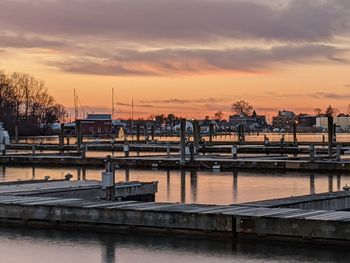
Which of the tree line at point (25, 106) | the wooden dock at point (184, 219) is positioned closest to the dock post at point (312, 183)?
the wooden dock at point (184, 219)

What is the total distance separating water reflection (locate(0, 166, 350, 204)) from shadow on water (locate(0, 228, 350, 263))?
979 centimetres

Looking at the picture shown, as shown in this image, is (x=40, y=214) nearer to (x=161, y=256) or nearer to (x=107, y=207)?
(x=107, y=207)

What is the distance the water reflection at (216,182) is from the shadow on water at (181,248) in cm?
979

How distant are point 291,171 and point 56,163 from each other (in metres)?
14.5

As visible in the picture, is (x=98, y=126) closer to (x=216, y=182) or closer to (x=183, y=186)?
(x=216, y=182)

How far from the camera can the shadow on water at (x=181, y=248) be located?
49.7 feet

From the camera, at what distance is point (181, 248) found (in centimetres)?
1605

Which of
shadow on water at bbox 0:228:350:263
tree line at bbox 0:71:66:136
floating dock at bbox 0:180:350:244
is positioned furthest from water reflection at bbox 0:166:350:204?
tree line at bbox 0:71:66:136

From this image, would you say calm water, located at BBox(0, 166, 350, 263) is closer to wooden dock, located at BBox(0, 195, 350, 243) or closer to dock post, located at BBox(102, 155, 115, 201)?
A: wooden dock, located at BBox(0, 195, 350, 243)

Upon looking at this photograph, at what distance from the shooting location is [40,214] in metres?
18.9

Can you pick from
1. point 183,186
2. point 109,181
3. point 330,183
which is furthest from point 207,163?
point 109,181

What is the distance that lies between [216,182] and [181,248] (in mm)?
19367

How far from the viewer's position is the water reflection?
29047mm

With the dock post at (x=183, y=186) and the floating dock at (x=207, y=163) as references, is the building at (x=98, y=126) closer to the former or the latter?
the floating dock at (x=207, y=163)
